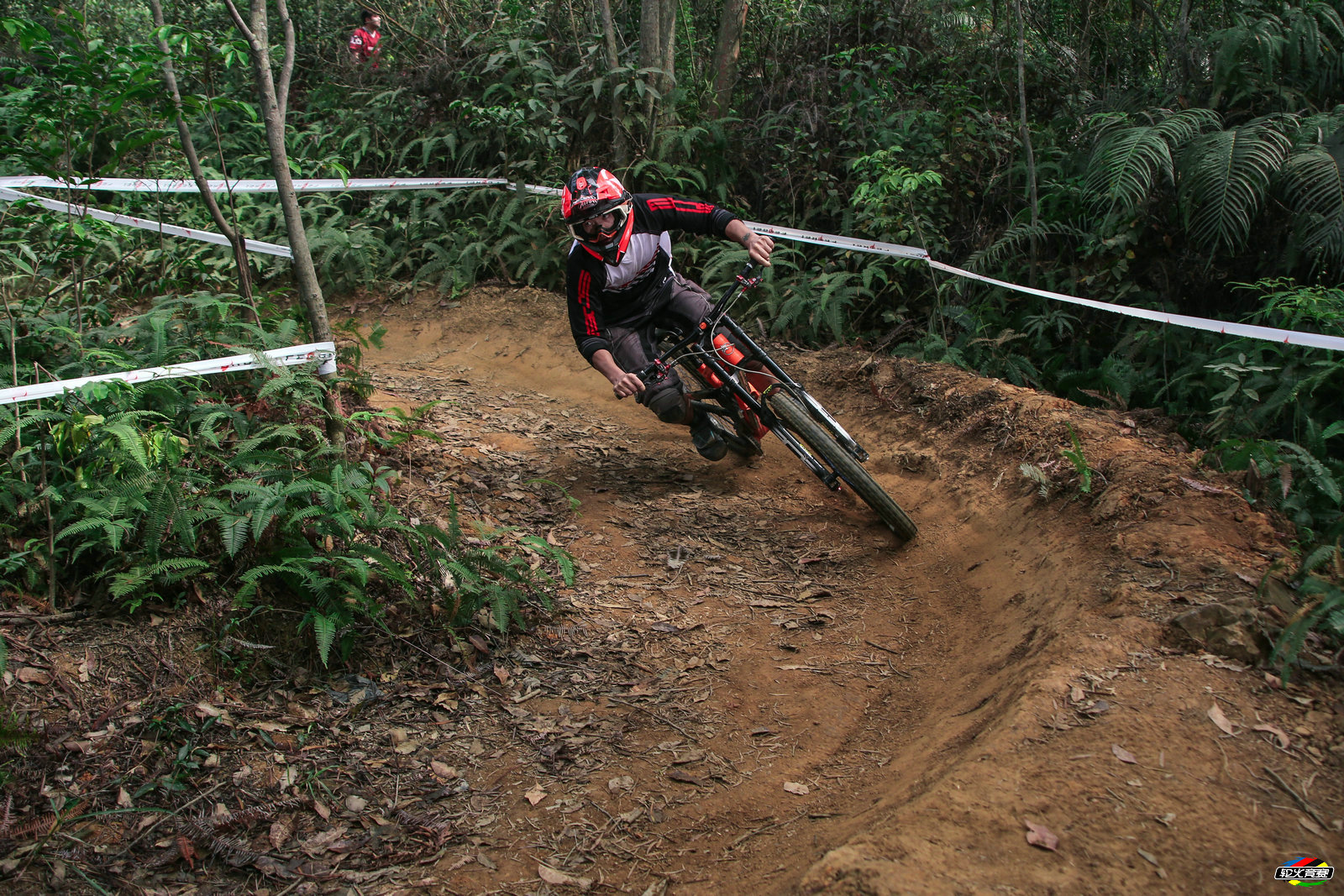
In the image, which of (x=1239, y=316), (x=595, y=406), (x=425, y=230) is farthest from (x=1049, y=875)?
(x=425, y=230)

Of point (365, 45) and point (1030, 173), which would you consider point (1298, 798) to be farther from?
point (365, 45)

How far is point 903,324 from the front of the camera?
7066 millimetres

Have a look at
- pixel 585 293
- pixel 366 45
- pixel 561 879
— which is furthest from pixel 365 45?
pixel 561 879

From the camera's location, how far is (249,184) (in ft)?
24.9

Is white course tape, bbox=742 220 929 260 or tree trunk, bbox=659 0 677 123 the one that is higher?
tree trunk, bbox=659 0 677 123

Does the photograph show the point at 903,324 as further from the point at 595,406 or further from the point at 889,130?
the point at 595,406

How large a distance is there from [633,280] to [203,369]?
2.65 m

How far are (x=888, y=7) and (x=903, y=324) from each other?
4354mm

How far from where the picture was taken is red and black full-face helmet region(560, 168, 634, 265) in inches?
207

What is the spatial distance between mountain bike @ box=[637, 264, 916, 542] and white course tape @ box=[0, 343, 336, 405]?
191 cm

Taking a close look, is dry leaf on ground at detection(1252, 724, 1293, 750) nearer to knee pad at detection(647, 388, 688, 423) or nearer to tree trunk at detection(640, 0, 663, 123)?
knee pad at detection(647, 388, 688, 423)

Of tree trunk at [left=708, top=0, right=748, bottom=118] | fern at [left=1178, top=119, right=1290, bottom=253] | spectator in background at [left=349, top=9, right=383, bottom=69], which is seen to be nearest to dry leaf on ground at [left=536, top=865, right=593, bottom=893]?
fern at [left=1178, top=119, right=1290, bottom=253]

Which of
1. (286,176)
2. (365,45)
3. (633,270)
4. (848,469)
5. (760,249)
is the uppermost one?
(365,45)

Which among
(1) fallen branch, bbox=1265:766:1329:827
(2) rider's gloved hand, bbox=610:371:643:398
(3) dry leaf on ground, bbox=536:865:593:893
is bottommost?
(3) dry leaf on ground, bbox=536:865:593:893
